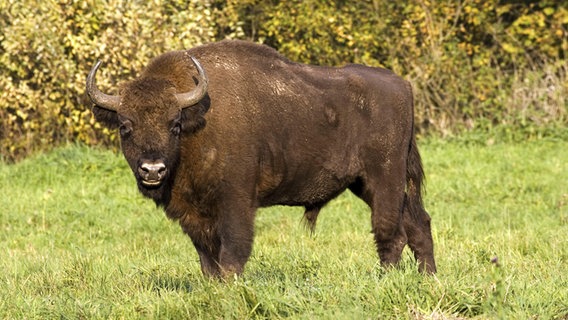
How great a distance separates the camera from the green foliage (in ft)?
53.9

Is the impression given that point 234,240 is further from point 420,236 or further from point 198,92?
point 420,236

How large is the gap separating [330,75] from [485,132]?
9.18 m

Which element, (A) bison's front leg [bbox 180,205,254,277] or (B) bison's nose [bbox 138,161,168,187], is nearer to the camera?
(B) bison's nose [bbox 138,161,168,187]

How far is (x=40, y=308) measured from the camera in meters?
6.75

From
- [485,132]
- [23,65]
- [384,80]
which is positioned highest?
[384,80]

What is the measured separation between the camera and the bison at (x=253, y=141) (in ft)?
25.6

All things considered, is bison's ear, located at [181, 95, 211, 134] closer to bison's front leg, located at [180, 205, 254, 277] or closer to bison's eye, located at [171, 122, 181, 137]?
bison's eye, located at [171, 122, 181, 137]

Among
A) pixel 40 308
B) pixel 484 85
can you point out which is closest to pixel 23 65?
pixel 484 85

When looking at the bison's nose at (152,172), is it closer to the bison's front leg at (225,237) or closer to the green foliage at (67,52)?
the bison's front leg at (225,237)

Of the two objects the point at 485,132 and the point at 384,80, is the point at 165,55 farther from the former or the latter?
the point at 485,132

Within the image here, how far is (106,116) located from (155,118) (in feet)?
1.86

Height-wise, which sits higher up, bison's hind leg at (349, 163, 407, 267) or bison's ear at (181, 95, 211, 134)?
bison's ear at (181, 95, 211, 134)

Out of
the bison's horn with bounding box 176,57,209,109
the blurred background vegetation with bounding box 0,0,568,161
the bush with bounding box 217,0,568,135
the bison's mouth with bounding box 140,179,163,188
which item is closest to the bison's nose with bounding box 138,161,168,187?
the bison's mouth with bounding box 140,179,163,188

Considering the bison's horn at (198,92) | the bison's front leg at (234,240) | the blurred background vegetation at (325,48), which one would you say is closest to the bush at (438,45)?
the blurred background vegetation at (325,48)
